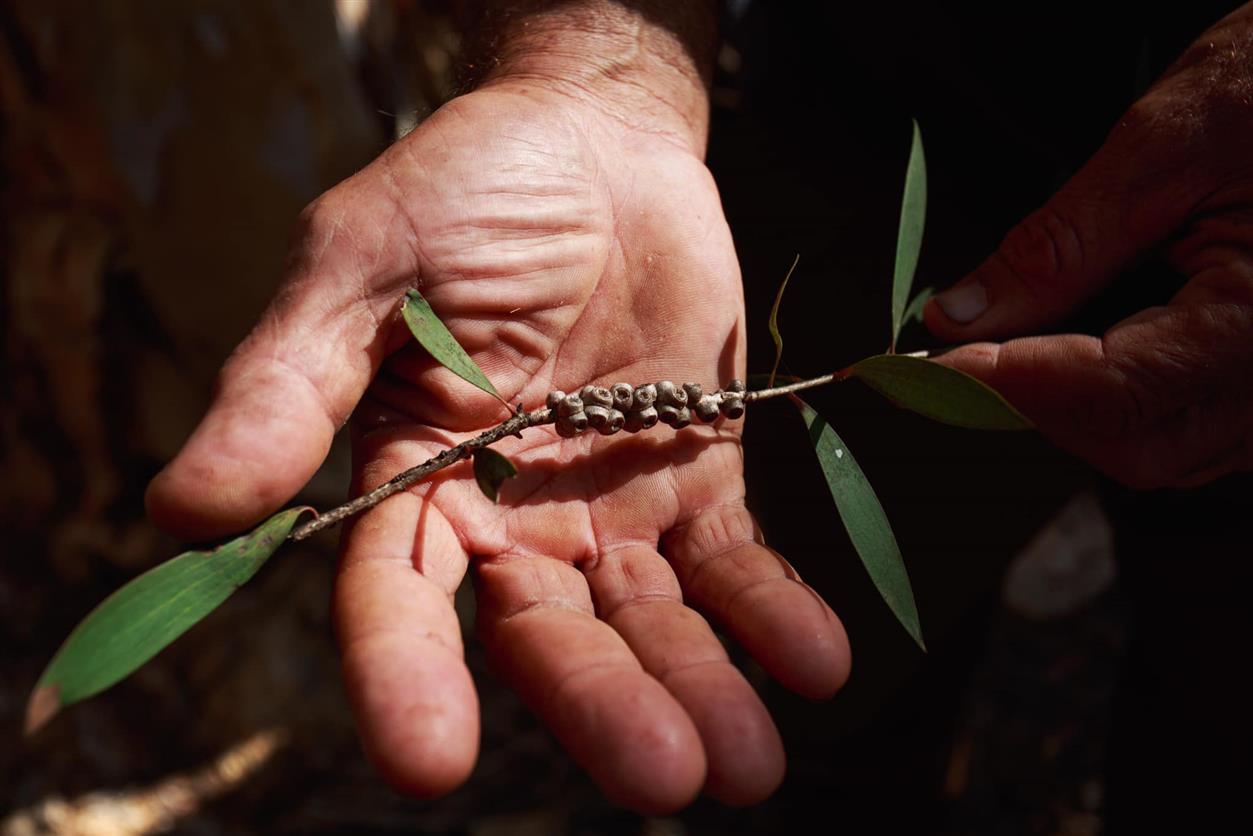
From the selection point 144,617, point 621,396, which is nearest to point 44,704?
point 144,617

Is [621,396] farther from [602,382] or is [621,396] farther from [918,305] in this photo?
[918,305]

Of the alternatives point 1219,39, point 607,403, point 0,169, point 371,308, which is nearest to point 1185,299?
point 1219,39

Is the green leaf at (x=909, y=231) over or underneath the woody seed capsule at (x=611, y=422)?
over

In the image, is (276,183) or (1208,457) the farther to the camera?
(276,183)

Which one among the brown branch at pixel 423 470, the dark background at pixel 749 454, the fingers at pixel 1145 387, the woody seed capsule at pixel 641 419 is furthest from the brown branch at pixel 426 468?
the dark background at pixel 749 454

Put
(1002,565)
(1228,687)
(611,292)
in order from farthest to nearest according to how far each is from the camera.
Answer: (1002,565), (1228,687), (611,292)

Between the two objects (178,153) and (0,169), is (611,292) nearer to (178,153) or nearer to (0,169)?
(178,153)

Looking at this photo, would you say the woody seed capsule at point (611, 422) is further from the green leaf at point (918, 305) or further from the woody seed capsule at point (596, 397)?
the green leaf at point (918, 305)
